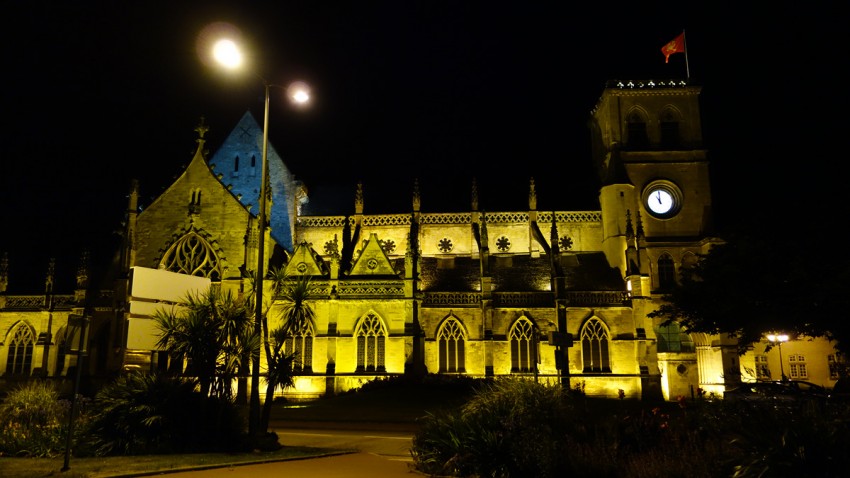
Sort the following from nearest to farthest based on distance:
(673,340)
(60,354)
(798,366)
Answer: (673,340)
(60,354)
(798,366)

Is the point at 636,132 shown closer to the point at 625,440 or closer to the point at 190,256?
the point at 190,256

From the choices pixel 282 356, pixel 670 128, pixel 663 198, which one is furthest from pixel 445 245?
pixel 282 356

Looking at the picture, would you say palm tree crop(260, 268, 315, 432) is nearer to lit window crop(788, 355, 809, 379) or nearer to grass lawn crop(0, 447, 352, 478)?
grass lawn crop(0, 447, 352, 478)

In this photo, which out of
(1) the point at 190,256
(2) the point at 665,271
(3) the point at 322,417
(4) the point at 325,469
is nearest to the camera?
(4) the point at 325,469

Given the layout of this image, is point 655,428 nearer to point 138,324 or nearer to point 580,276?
point 138,324

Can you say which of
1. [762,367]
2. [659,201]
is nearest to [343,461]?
[659,201]

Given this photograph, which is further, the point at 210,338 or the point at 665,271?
the point at 665,271

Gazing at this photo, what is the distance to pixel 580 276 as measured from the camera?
141 feet

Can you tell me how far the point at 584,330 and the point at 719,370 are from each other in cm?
894

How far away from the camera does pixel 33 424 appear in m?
17.4

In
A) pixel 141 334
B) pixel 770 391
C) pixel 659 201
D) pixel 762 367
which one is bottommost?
pixel 770 391

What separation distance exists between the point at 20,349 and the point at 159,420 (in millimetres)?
32405

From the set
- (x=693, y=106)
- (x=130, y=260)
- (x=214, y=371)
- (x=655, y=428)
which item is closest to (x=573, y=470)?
(x=655, y=428)

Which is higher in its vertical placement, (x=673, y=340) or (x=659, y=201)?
(x=659, y=201)
